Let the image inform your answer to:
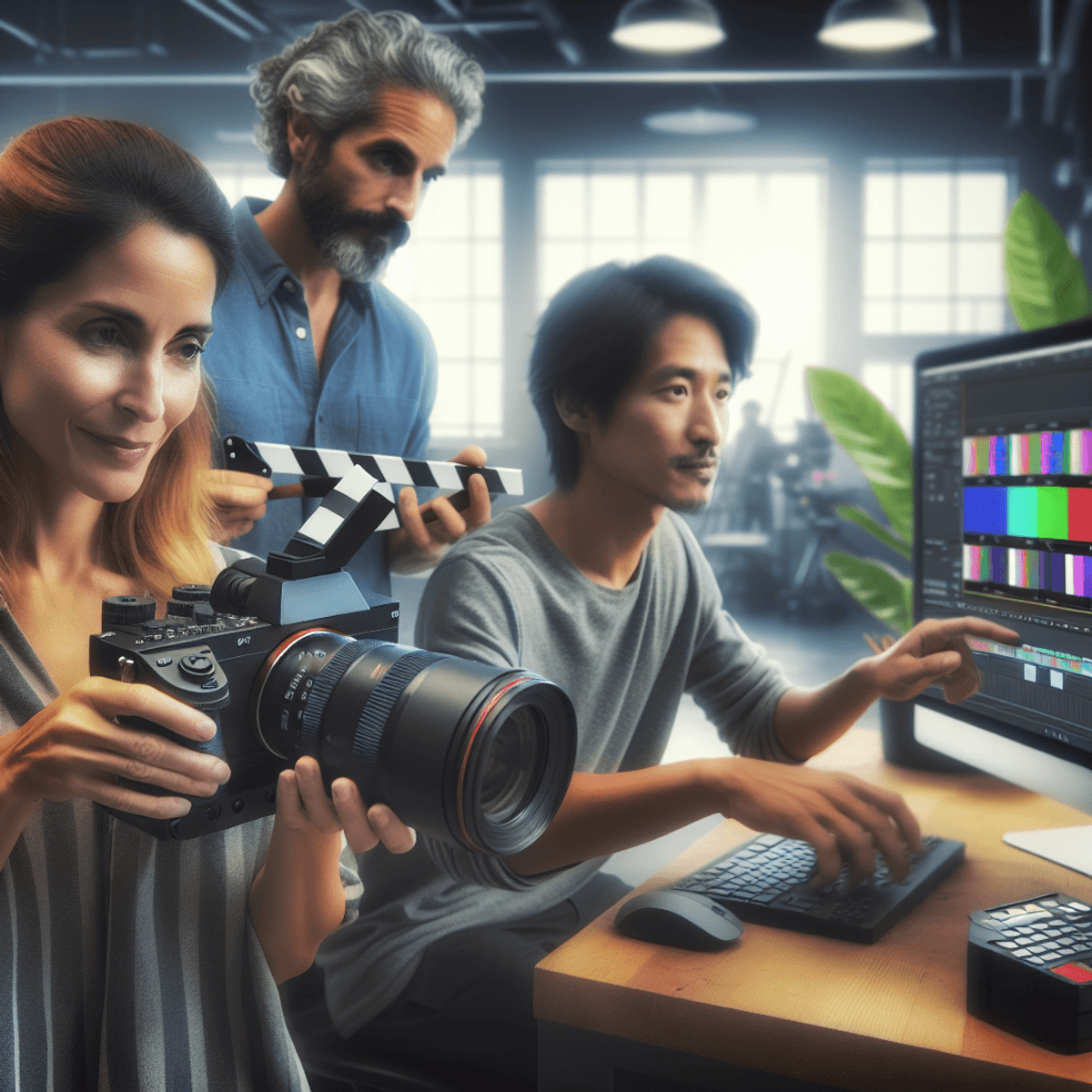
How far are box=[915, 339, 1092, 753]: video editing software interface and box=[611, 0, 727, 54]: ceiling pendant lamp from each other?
289 cm

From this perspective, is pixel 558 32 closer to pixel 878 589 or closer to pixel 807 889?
pixel 878 589

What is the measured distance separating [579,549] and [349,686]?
0.50m

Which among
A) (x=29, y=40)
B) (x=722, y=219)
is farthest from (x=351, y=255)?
(x=722, y=219)

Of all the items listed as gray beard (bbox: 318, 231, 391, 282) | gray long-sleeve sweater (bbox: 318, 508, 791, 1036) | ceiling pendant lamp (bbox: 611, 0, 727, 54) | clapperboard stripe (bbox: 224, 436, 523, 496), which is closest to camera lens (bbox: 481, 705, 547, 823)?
gray long-sleeve sweater (bbox: 318, 508, 791, 1036)

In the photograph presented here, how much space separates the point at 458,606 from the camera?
94cm

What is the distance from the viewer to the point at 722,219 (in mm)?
6156

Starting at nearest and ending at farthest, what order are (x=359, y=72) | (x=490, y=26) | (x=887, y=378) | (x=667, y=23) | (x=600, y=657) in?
(x=600, y=657) < (x=359, y=72) < (x=667, y=23) < (x=490, y=26) < (x=887, y=378)

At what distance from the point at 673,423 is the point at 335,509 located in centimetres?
44

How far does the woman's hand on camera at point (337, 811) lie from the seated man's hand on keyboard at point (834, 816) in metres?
0.29

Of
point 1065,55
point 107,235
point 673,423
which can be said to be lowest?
point 673,423

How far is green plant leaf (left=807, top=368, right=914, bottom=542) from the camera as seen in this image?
1.32 meters

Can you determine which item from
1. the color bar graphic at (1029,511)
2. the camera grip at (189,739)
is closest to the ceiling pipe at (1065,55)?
the color bar graphic at (1029,511)

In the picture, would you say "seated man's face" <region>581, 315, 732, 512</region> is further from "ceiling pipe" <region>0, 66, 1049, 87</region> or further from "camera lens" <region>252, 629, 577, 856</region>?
"ceiling pipe" <region>0, 66, 1049, 87</region>

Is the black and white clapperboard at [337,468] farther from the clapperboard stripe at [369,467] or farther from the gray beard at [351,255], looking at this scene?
the gray beard at [351,255]
